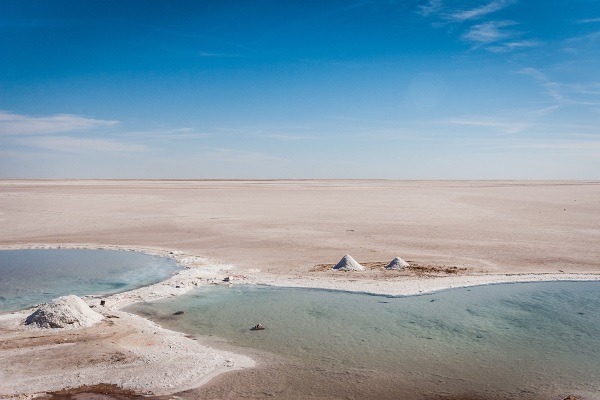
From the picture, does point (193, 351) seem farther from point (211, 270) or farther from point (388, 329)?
point (211, 270)

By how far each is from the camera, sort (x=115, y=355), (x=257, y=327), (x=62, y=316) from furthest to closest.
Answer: (x=257, y=327), (x=62, y=316), (x=115, y=355)

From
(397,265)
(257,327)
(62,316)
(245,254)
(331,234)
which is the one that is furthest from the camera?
(331,234)

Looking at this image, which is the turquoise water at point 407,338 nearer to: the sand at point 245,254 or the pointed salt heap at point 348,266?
the sand at point 245,254

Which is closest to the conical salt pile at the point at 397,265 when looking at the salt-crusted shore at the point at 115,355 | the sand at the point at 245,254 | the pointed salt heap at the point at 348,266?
the sand at the point at 245,254

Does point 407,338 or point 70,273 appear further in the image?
point 70,273

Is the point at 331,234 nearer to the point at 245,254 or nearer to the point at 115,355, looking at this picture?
the point at 245,254

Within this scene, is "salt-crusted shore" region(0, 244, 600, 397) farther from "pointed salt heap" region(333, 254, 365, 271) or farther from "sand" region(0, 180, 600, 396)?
"pointed salt heap" region(333, 254, 365, 271)

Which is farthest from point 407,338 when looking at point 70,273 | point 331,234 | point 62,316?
point 331,234
